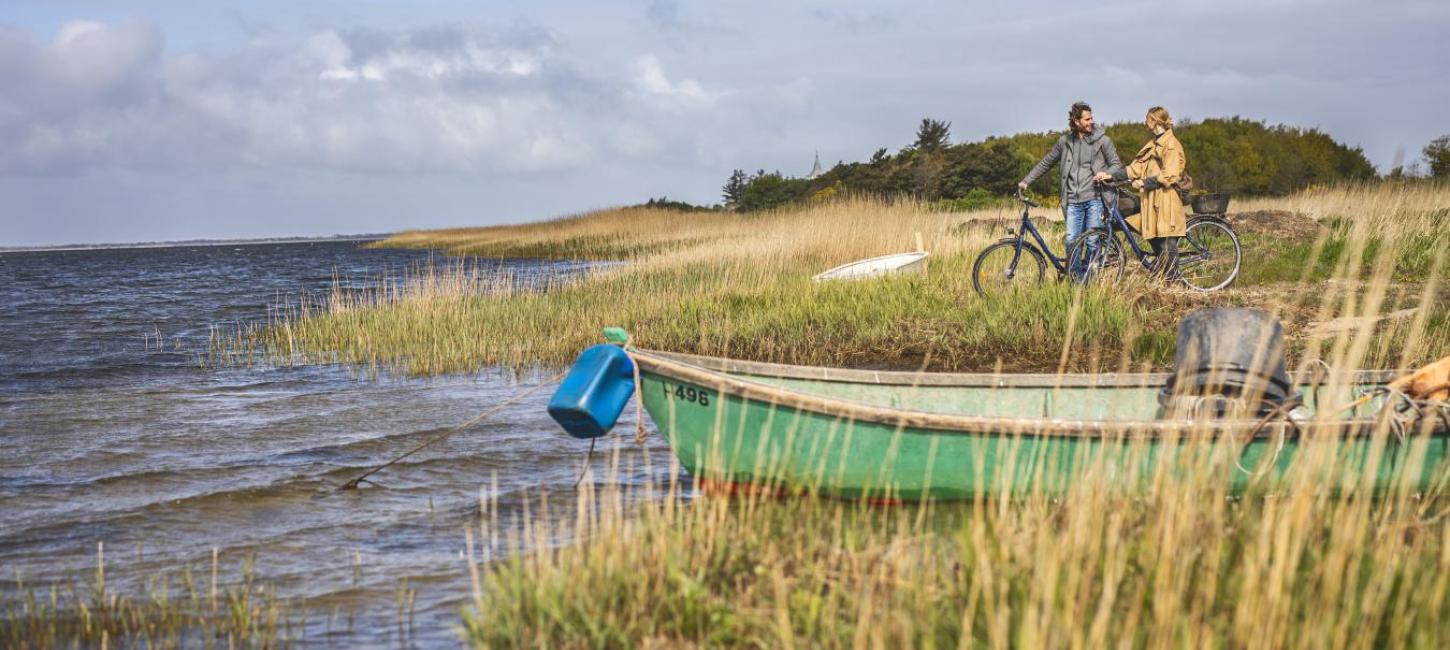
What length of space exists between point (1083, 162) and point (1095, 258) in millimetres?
957

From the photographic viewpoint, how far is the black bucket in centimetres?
604

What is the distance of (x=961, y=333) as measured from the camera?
37.0 ft

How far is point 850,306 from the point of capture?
1262 centimetres

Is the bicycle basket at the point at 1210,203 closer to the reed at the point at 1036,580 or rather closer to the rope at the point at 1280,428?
the rope at the point at 1280,428

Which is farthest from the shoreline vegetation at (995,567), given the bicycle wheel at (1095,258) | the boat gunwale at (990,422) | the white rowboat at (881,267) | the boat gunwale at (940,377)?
the white rowboat at (881,267)

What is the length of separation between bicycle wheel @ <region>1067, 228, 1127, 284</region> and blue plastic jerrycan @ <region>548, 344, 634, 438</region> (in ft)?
21.6

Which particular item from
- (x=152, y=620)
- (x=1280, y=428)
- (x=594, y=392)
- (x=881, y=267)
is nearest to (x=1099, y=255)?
(x=881, y=267)

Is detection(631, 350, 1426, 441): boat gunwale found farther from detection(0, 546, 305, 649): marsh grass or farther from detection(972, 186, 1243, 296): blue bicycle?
detection(972, 186, 1243, 296): blue bicycle

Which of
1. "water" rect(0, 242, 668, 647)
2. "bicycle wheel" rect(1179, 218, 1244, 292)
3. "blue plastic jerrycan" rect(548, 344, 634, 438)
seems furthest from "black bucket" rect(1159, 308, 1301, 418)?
"bicycle wheel" rect(1179, 218, 1244, 292)

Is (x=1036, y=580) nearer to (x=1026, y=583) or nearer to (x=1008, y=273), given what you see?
(x=1026, y=583)

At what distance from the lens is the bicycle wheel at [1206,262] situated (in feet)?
40.3

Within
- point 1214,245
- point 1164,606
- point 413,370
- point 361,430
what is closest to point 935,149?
point 1214,245

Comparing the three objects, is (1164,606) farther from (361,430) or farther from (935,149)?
(935,149)

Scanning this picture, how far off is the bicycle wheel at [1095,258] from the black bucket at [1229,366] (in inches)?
212
